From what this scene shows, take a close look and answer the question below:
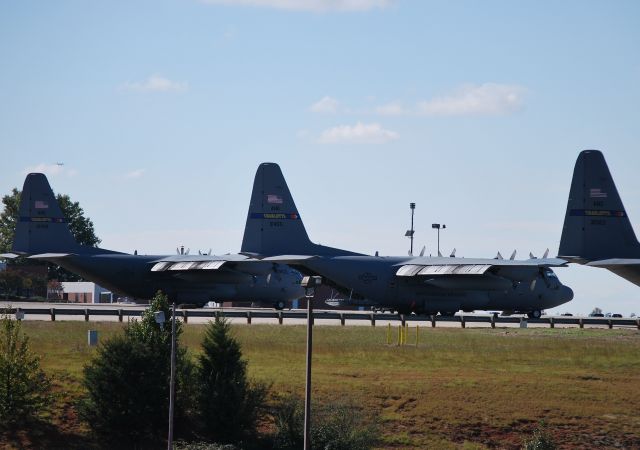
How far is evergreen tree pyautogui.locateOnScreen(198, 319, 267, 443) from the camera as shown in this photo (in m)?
40.2

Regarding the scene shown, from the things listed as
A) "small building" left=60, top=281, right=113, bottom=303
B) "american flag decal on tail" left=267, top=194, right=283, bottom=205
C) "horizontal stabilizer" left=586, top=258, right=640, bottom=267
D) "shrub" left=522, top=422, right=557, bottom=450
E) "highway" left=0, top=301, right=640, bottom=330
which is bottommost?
"shrub" left=522, top=422, right=557, bottom=450

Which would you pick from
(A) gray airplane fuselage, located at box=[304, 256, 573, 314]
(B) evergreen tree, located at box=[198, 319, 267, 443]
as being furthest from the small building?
(B) evergreen tree, located at box=[198, 319, 267, 443]

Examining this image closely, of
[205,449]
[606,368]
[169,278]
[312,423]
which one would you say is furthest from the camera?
[169,278]

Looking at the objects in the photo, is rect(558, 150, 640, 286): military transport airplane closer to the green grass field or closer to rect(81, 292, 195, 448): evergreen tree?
the green grass field

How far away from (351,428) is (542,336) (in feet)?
86.5

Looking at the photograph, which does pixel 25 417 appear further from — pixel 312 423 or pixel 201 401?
pixel 312 423

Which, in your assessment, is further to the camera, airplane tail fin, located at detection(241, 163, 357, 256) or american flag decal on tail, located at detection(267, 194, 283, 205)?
american flag decal on tail, located at detection(267, 194, 283, 205)

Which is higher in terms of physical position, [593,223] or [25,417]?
[593,223]

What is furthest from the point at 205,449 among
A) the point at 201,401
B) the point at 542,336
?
the point at 542,336

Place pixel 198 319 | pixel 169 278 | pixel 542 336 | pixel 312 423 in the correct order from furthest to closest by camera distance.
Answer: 1. pixel 169 278
2. pixel 198 319
3. pixel 542 336
4. pixel 312 423

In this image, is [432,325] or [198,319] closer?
[432,325]

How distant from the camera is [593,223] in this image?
63.8m

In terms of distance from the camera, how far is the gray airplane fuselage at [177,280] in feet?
267

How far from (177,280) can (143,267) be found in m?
2.75
